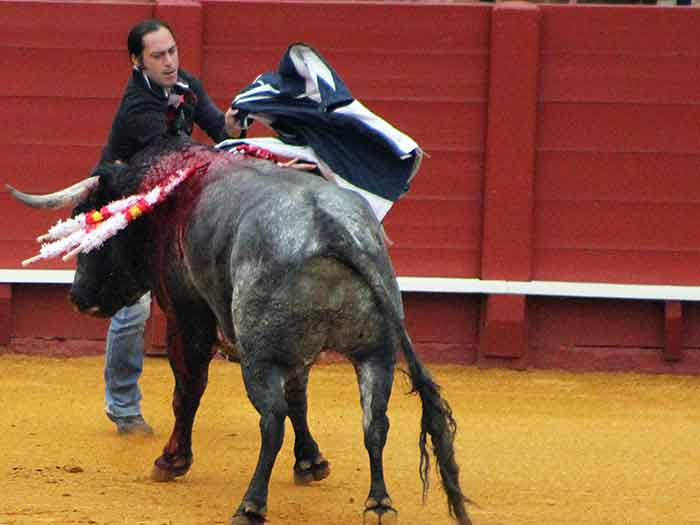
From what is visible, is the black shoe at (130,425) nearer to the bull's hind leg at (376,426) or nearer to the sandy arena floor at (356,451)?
the sandy arena floor at (356,451)

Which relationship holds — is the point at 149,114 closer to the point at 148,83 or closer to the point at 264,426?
the point at 148,83

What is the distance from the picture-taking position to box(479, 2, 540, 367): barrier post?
7.99 meters

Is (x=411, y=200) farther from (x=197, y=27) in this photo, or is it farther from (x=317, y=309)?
(x=317, y=309)

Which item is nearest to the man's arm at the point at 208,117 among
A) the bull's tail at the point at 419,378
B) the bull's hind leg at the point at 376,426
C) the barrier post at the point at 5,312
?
the bull's tail at the point at 419,378

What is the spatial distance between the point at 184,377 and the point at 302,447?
0.44 meters

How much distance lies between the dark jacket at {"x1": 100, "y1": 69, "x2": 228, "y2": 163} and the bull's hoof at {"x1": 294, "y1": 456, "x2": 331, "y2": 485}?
1127mm

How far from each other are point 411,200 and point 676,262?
1.24 metres

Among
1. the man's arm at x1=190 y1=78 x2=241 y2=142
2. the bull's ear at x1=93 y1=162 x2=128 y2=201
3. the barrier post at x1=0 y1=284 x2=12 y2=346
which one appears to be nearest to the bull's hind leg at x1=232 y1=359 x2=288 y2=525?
the bull's ear at x1=93 y1=162 x2=128 y2=201

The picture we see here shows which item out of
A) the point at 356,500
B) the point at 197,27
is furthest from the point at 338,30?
the point at 356,500

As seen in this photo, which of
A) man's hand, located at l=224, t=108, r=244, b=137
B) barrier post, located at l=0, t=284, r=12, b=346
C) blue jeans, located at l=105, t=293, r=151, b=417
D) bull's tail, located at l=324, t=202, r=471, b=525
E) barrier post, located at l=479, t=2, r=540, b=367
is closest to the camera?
bull's tail, located at l=324, t=202, r=471, b=525

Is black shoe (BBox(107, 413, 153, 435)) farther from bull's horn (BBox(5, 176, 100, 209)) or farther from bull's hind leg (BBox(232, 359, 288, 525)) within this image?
bull's hind leg (BBox(232, 359, 288, 525))

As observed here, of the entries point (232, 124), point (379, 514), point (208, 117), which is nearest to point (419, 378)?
point (379, 514)

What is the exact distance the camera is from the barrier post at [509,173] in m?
7.99

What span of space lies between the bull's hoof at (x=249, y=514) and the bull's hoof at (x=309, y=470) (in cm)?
75
